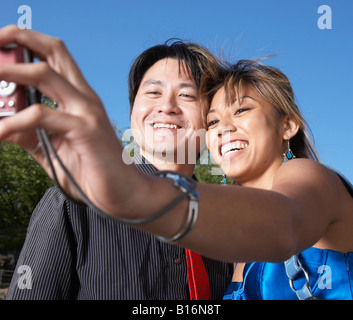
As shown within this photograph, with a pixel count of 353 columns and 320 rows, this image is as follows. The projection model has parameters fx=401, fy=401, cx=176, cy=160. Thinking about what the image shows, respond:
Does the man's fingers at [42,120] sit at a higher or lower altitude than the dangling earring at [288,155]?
lower

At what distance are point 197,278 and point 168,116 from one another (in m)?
1.24

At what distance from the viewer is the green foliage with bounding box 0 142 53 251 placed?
20.0m

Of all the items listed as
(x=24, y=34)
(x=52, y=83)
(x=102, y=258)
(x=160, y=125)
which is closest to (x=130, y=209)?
(x=52, y=83)

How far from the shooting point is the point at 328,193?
64.9 inches

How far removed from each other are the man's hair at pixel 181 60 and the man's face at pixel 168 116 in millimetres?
71

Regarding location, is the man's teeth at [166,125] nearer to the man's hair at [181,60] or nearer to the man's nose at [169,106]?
the man's nose at [169,106]

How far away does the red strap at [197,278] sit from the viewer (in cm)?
242


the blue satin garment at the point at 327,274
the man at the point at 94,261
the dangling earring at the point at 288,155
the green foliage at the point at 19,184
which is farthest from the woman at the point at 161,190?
the green foliage at the point at 19,184

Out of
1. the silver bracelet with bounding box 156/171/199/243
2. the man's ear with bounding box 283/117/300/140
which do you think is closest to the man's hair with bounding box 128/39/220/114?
the man's ear with bounding box 283/117/300/140

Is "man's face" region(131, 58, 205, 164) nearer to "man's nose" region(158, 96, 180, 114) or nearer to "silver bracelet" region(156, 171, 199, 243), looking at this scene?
"man's nose" region(158, 96, 180, 114)

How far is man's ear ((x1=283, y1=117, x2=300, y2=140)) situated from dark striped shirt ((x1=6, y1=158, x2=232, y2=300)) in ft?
3.52

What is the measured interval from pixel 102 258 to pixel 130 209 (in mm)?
1470

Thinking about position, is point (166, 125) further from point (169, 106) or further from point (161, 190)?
point (161, 190)
